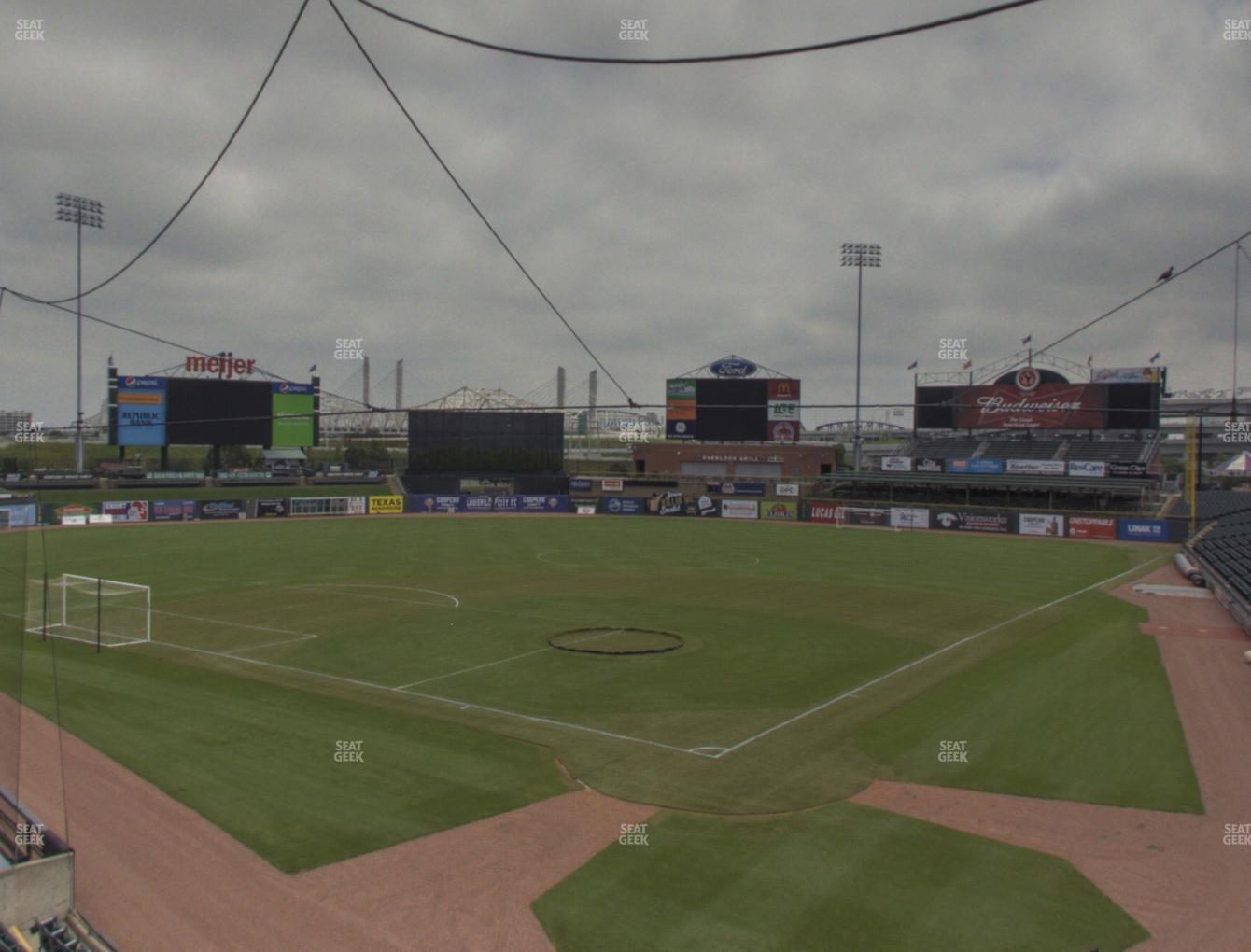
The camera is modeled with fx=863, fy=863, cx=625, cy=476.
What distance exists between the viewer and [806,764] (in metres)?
14.9

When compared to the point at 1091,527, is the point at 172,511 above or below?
below

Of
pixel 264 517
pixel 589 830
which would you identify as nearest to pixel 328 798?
pixel 589 830

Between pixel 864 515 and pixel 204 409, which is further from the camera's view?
pixel 204 409

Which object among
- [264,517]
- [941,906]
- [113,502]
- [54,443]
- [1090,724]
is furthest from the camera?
[54,443]

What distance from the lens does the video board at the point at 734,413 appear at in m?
73.2

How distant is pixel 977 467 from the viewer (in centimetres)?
7862

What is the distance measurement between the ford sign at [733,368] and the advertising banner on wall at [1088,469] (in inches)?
1122

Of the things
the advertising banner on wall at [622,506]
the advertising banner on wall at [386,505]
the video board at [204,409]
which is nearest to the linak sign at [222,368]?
the video board at [204,409]

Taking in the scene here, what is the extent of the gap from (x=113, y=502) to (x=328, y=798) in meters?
61.4

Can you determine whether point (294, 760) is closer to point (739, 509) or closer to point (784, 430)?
point (739, 509)

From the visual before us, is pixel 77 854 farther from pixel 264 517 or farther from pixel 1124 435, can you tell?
pixel 1124 435

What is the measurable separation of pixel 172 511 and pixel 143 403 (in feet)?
42.2

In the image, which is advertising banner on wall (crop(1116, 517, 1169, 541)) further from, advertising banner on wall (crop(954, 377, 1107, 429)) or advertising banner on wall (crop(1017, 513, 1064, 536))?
advertising banner on wall (crop(954, 377, 1107, 429))

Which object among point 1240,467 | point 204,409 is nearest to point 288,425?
point 204,409
